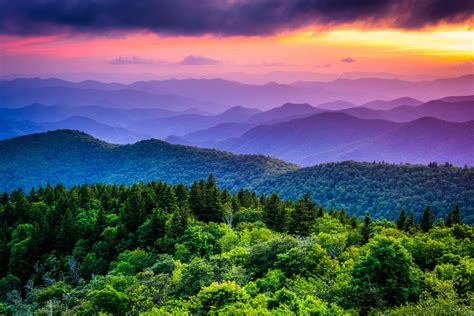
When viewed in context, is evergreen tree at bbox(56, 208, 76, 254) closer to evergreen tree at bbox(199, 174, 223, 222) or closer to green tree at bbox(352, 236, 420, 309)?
evergreen tree at bbox(199, 174, 223, 222)

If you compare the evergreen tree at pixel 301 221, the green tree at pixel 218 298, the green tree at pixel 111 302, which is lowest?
the green tree at pixel 111 302

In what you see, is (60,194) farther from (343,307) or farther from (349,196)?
(349,196)

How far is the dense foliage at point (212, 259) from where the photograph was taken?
33188 mm

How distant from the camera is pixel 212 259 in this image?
4369cm

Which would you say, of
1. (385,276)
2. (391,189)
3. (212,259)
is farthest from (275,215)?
(391,189)

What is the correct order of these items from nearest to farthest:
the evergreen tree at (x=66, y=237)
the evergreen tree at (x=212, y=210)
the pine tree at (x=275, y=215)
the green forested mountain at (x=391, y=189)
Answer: the pine tree at (x=275, y=215) < the evergreen tree at (x=66, y=237) < the evergreen tree at (x=212, y=210) < the green forested mountain at (x=391, y=189)

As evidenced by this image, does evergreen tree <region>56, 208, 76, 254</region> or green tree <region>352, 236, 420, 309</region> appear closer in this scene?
green tree <region>352, 236, 420, 309</region>

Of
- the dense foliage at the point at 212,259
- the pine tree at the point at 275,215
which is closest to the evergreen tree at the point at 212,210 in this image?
the dense foliage at the point at 212,259

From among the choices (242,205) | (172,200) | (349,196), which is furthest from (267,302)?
(349,196)

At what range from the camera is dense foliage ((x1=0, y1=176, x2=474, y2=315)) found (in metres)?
33.2

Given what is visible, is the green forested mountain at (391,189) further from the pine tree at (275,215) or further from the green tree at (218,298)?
the green tree at (218,298)

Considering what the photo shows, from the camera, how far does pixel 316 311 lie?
29.1 metres

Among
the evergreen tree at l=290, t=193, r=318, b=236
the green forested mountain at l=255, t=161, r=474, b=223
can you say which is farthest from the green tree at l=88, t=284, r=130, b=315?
the green forested mountain at l=255, t=161, r=474, b=223

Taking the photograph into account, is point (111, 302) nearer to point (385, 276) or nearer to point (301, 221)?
point (385, 276)
